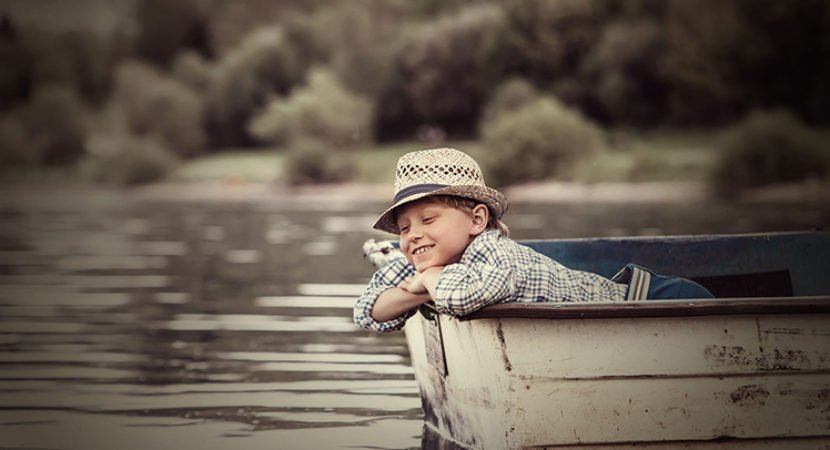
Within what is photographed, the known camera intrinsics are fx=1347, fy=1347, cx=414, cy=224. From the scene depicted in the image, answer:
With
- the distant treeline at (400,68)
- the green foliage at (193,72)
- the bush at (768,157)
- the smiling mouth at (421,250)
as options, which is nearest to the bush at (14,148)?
the distant treeline at (400,68)

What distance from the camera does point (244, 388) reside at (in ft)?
25.2

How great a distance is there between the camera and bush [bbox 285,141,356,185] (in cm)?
3912

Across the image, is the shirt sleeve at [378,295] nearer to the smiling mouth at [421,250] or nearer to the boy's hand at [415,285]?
the boy's hand at [415,285]

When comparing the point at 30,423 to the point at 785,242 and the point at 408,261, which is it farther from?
the point at 785,242

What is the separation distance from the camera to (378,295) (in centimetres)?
519

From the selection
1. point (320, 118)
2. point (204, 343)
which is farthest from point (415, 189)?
point (320, 118)

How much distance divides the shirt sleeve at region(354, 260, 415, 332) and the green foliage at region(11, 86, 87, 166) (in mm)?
46799

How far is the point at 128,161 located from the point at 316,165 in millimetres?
8214

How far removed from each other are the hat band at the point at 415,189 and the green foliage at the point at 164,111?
43644 mm

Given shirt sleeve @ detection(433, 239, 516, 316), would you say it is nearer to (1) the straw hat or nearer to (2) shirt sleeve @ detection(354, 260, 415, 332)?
(1) the straw hat

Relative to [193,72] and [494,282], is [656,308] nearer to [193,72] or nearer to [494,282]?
[494,282]

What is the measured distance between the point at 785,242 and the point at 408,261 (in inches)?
103

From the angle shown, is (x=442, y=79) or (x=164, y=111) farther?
(x=164, y=111)

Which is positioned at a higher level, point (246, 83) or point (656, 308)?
point (246, 83)
